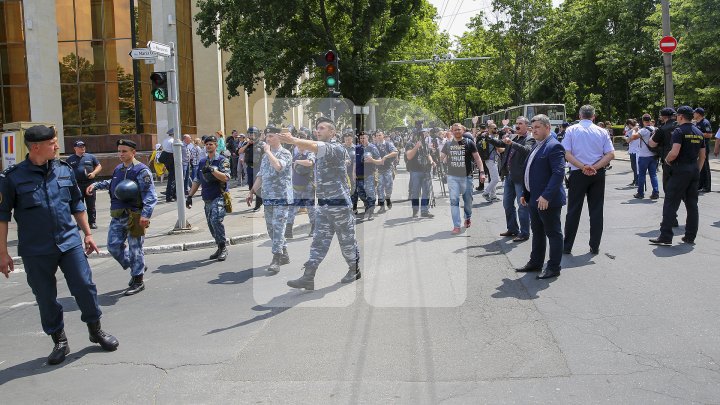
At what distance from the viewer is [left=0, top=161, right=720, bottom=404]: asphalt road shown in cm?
427

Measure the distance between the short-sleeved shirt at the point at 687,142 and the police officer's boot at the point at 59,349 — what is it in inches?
303

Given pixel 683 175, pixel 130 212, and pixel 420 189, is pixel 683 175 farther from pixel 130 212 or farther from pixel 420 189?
pixel 130 212

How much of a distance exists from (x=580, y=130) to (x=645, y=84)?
34.0 meters

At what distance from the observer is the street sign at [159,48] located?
11065 millimetres

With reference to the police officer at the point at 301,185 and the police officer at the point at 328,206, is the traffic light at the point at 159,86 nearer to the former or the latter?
the police officer at the point at 301,185

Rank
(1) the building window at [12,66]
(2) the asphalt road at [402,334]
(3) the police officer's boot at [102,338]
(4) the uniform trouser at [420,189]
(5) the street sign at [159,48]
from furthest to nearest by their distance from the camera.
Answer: (1) the building window at [12,66] < (4) the uniform trouser at [420,189] < (5) the street sign at [159,48] < (3) the police officer's boot at [102,338] < (2) the asphalt road at [402,334]

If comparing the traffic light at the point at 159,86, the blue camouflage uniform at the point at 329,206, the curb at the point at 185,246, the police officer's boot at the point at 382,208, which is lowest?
the curb at the point at 185,246

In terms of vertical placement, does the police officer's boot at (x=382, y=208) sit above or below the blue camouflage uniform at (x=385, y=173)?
below

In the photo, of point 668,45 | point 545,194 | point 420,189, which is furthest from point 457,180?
point 668,45

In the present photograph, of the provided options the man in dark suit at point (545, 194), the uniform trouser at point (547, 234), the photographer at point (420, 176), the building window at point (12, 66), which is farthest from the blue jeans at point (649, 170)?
the building window at point (12, 66)

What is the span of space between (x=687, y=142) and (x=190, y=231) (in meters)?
8.46

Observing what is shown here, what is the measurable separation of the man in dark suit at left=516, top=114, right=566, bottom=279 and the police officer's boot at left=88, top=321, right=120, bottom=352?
4.44 meters

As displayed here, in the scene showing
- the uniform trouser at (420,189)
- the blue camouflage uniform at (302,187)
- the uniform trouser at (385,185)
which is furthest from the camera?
the uniform trouser at (385,185)

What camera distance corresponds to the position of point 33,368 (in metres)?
5.04
